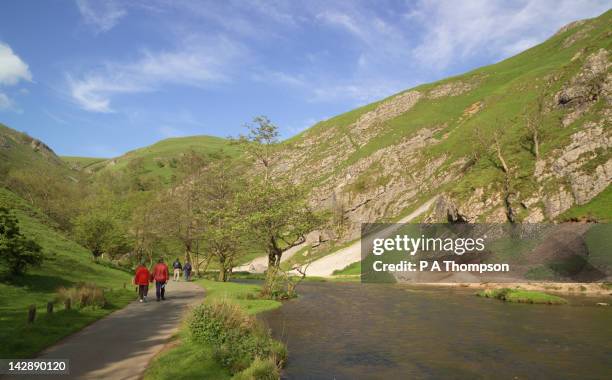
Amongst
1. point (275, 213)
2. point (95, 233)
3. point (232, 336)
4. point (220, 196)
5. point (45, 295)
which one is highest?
point (220, 196)

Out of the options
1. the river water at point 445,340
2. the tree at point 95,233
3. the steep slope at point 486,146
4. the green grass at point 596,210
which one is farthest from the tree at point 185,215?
the green grass at point 596,210

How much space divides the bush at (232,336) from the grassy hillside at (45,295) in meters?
5.30

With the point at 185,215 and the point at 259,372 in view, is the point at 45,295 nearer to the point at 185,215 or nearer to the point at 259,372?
the point at 259,372

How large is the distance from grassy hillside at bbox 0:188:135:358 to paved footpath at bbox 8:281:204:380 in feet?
2.40

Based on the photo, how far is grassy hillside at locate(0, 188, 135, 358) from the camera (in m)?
14.4

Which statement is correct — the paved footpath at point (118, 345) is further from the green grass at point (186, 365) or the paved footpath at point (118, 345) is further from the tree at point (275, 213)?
the tree at point (275, 213)

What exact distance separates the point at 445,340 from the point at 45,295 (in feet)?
77.4

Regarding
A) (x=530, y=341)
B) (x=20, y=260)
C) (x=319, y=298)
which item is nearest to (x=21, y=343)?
(x=20, y=260)

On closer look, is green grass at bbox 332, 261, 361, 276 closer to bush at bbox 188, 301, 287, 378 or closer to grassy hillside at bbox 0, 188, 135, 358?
grassy hillside at bbox 0, 188, 135, 358

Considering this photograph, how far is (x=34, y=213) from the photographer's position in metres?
53.6

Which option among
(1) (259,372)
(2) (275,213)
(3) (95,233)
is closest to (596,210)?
(2) (275,213)

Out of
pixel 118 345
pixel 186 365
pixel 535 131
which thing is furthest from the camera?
pixel 535 131

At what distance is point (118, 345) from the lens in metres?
14.5

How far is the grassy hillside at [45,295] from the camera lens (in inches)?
565
